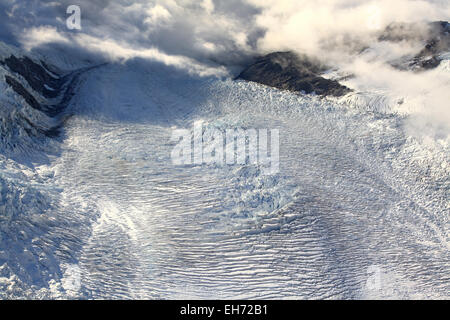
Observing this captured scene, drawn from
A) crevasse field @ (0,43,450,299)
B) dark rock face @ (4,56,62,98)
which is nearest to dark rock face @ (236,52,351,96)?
crevasse field @ (0,43,450,299)

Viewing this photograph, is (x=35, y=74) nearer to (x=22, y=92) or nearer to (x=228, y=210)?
(x=22, y=92)

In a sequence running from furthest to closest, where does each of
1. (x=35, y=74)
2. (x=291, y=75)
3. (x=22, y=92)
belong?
(x=291, y=75)
(x=35, y=74)
(x=22, y=92)

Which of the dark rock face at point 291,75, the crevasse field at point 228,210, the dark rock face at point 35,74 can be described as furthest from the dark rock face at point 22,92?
the dark rock face at point 291,75

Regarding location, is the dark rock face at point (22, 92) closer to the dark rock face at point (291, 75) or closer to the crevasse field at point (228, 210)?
the crevasse field at point (228, 210)

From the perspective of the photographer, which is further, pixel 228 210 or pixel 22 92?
pixel 22 92

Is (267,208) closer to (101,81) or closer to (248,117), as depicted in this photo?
(248,117)

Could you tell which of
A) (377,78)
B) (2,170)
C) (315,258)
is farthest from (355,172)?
(2,170)

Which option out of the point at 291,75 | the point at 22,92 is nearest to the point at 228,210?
the point at 22,92
